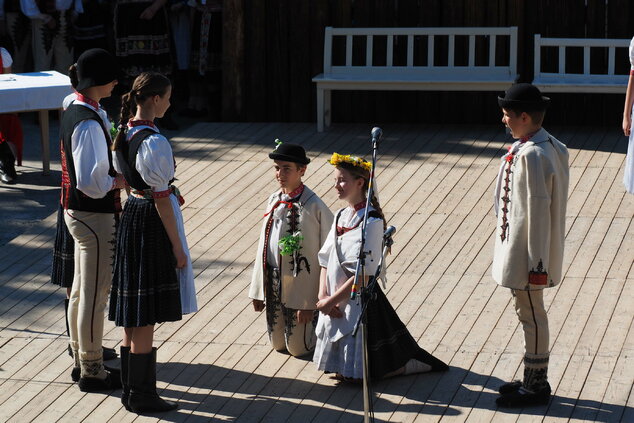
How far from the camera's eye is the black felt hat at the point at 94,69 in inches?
236

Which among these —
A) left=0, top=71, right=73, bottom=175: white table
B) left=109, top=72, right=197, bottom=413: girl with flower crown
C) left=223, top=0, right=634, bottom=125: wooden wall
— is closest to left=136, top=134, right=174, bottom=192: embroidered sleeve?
left=109, top=72, right=197, bottom=413: girl with flower crown

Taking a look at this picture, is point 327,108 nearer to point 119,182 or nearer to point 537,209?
point 119,182

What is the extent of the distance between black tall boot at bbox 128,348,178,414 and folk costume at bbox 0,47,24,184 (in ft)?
16.7

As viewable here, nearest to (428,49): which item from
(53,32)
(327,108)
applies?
(327,108)

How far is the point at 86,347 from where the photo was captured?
20.2 ft

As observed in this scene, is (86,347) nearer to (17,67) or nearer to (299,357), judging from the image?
(299,357)

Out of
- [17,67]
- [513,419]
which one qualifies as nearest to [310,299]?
[513,419]

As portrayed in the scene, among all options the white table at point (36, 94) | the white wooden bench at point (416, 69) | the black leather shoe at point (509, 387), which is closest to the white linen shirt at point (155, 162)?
the black leather shoe at point (509, 387)

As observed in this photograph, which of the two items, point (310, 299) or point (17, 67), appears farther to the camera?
point (17, 67)

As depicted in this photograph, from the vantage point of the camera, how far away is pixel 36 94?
10.2 metres

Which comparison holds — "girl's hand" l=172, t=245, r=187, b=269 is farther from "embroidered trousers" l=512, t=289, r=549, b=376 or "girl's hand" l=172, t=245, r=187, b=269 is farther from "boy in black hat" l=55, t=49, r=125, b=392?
"embroidered trousers" l=512, t=289, r=549, b=376

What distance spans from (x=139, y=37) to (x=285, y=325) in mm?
6369

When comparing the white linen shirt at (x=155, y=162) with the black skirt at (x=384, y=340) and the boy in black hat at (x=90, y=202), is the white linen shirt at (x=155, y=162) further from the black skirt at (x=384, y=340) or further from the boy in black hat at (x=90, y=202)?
the black skirt at (x=384, y=340)

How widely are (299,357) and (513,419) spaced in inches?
54.7
